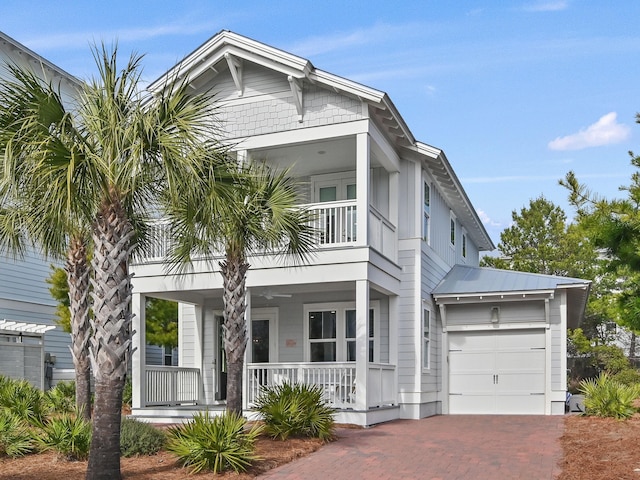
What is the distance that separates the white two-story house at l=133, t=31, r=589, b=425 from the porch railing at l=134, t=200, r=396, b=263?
0.06m

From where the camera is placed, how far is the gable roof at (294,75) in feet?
49.0

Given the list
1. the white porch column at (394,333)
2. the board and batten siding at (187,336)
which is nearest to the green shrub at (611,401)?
the white porch column at (394,333)

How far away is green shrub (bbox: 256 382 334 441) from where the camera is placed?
11.6 meters

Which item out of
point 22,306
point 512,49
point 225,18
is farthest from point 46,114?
point 22,306

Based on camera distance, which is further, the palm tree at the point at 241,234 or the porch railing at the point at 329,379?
the porch railing at the point at 329,379

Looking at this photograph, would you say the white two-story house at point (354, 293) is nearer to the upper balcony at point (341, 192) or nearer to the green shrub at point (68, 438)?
the upper balcony at point (341, 192)

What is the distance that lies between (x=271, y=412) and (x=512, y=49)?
928cm

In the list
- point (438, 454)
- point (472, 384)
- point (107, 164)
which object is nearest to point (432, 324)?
point (472, 384)

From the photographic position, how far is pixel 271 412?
1172cm

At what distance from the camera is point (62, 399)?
646 inches

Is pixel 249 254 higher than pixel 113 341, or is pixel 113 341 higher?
pixel 249 254

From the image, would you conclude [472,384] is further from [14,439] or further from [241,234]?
[14,439]

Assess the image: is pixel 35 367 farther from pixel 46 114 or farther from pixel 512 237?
pixel 512 237

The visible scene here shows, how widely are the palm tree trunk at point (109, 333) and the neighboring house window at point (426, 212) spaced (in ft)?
34.7
